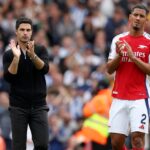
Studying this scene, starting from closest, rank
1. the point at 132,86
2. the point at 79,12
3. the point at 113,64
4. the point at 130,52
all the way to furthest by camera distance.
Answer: the point at 130,52 < the point at 113,64 < the point at 132,86 < the point at 79,12

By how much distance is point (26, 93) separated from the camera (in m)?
13.0

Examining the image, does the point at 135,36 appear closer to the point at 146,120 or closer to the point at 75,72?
the point at 146,120

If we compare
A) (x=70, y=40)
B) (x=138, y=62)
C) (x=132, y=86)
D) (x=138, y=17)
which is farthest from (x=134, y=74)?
(x=70, y=40)

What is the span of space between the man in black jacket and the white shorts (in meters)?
0.97

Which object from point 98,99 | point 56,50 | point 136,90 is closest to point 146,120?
point 136,90

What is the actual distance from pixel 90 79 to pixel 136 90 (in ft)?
25.3

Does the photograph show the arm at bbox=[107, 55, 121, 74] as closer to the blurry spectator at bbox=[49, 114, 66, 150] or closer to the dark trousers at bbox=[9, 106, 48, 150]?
the dark trousers at bbox=[9, 106, 48, 150]

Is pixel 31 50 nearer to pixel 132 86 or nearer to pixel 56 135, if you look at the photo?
pixel 132 86

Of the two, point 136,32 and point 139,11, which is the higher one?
point 139,11

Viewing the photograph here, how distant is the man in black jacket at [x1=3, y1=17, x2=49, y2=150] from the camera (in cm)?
1302

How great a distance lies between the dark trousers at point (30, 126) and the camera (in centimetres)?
1304

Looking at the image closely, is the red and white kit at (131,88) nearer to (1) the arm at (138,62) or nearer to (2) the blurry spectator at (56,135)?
(1) the arm at (138,62)

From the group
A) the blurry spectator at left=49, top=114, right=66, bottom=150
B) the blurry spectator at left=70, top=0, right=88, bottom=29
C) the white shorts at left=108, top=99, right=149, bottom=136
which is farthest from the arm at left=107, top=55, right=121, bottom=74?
the blurry spectator at left=70, top=0, right=88, bottom=29

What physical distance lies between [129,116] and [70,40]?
9.52 meters
